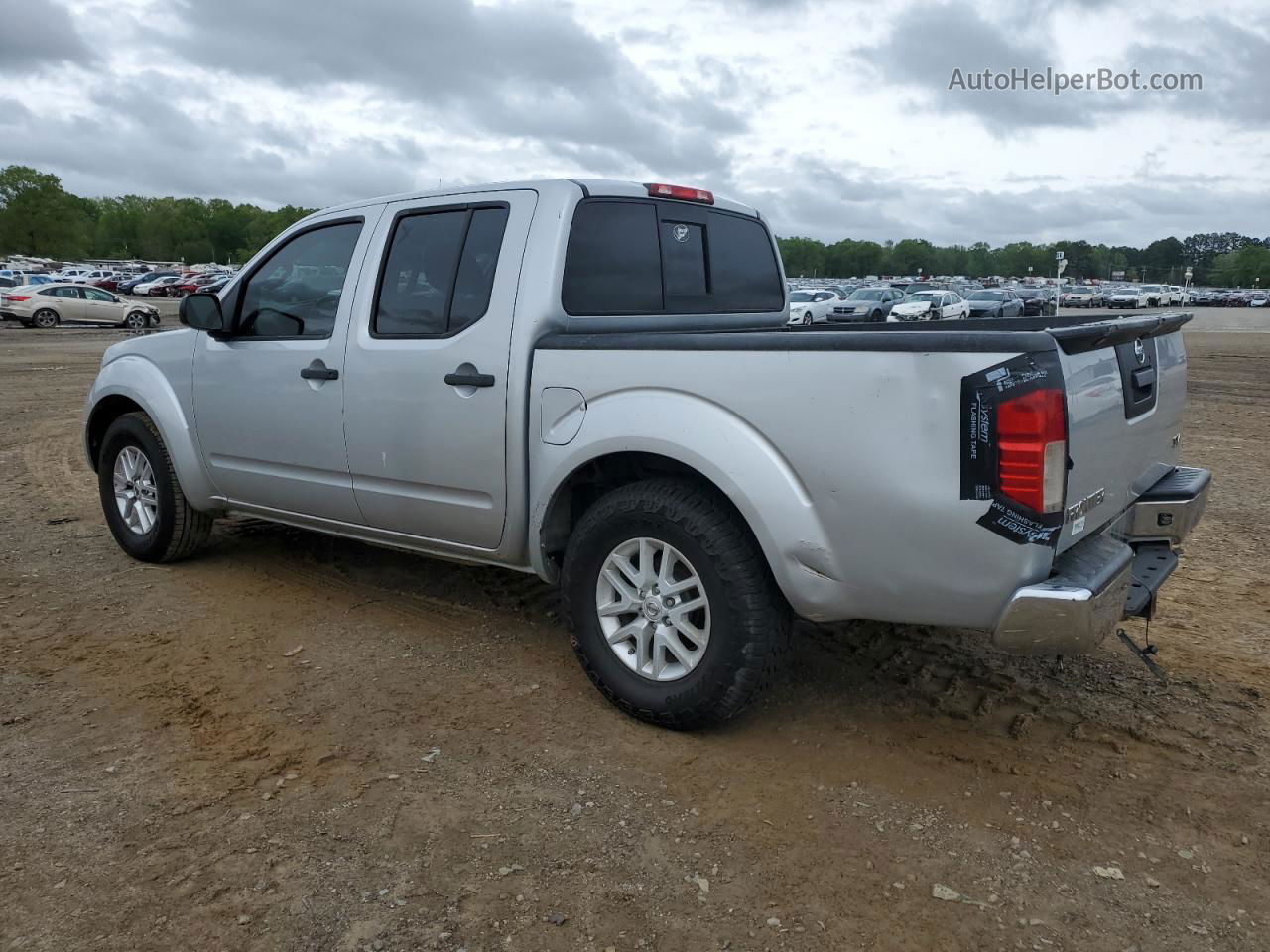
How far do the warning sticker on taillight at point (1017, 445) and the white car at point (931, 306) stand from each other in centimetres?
3133

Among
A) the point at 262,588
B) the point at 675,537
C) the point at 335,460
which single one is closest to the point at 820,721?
the point at 675,537

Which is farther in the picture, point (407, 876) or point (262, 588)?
point (262, 588)

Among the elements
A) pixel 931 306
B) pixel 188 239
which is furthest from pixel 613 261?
pixel 188 239

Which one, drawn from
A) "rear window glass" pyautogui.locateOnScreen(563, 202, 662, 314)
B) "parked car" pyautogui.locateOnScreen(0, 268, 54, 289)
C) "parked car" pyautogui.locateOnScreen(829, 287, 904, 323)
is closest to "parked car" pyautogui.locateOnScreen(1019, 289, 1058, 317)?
"parked car" pyautogui.locateOnScreen(829, 287, 904, 323)

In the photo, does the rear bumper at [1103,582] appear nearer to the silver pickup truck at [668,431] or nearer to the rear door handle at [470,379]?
the silver pickup truck at [668,431]

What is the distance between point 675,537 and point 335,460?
6.10ft

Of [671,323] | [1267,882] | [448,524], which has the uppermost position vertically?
[671,323]

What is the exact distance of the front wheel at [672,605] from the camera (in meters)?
3.37

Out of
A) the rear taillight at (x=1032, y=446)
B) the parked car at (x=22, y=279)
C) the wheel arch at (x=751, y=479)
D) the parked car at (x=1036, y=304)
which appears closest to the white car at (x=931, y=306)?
the parked car at (x=1036, y=304)

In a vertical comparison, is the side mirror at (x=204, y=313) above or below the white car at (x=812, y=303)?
below

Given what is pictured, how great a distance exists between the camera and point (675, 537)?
3.46m

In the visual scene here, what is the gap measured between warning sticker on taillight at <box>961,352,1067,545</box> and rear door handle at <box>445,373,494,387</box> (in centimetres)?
183

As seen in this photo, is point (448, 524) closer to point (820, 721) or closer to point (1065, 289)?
point (820, 721)

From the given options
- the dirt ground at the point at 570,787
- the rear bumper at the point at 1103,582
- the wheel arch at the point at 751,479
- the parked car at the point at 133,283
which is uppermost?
the parked car at the point at 133,283
